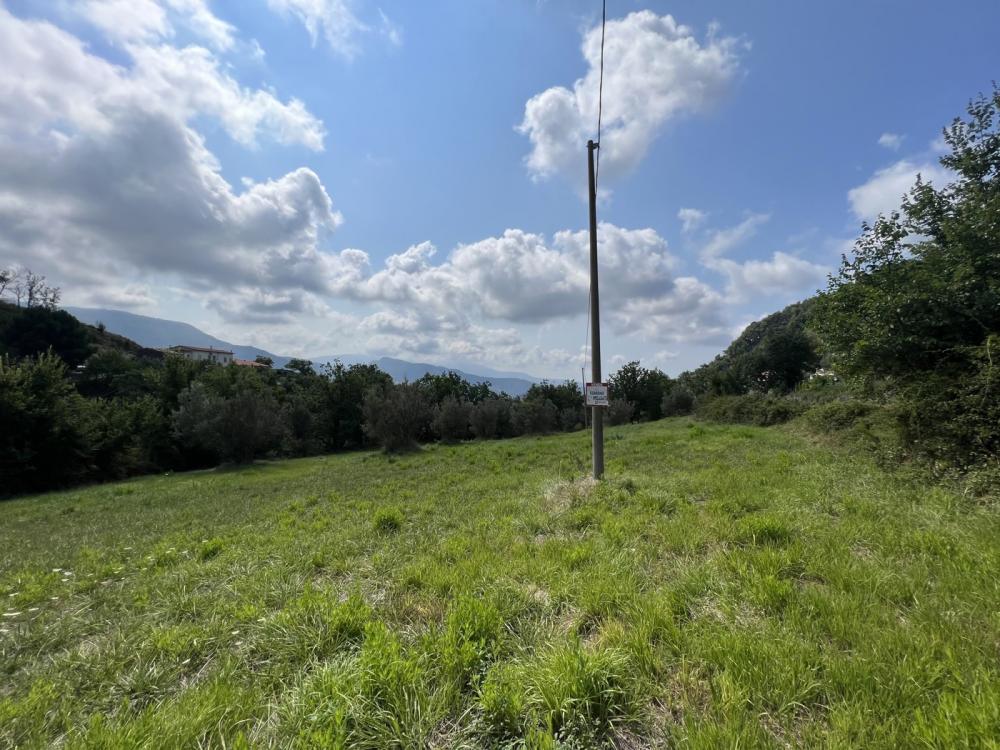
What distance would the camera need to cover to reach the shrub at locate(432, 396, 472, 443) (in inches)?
1332

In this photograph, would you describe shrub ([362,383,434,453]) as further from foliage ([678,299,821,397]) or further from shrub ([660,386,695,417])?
foliage ([678,299,821,397])

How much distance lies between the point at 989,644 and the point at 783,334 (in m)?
62.7

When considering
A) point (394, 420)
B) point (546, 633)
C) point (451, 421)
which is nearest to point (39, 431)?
point (394, 420)

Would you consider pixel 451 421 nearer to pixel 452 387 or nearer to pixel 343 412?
pixel 343 412

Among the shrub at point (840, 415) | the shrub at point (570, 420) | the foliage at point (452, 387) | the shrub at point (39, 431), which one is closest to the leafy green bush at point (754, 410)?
the shrub at point (840, 415)

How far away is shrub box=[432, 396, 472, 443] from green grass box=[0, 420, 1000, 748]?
91.2 feet

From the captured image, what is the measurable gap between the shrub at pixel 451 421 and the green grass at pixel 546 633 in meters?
27.8

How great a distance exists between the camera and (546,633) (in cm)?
286

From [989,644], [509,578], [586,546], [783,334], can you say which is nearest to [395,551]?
[509,578]

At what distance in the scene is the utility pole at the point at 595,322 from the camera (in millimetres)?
8367

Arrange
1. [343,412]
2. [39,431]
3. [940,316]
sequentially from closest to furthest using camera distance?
[940,316]
[39,431]
[343,412]

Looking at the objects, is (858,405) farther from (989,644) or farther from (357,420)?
(357,420)

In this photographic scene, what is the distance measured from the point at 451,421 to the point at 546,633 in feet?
103

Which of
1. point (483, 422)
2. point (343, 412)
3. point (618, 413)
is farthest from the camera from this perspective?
point (343, 412)
